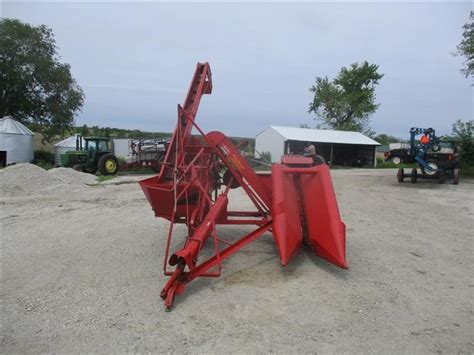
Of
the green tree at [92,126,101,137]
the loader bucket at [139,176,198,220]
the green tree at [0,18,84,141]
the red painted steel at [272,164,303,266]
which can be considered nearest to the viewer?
the red painted steel at [272,164,303,266]

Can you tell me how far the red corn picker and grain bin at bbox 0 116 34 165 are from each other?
22.7 meters

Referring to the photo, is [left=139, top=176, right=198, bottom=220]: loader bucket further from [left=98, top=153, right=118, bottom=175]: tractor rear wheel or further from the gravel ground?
[left=98, top=153, right=118, bottom=175]: tractor rear wheel

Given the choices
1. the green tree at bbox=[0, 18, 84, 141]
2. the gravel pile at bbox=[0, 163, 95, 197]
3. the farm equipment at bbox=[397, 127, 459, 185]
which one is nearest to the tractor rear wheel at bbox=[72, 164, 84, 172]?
the gravel pile at bbox=[0, 163, 95, 197]

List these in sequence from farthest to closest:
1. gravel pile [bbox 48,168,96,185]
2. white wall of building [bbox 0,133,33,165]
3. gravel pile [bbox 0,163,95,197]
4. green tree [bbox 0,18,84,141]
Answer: green tree [bbox 0,18,84,141], white wall of building [bbox 0,133,33,165], gravel pile [bbox 48,168,96,185], gravel pile [bbox 0,163,95,197]

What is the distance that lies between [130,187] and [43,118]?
2040cm

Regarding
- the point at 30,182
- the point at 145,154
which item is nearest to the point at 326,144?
the point at 145,154

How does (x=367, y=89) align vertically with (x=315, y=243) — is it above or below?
above

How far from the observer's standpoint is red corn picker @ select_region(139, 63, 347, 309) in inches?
177

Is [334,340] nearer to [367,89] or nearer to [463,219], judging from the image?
[463,219]

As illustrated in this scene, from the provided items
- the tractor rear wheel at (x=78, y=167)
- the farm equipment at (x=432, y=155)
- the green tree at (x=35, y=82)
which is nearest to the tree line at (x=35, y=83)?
the green tree at (x=35, y=82)

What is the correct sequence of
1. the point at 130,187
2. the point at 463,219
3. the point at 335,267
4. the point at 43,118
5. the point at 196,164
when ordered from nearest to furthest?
the point at 335,267, the point at 196,164, the point at 463,219, the point at 130,187, the point at 43,118

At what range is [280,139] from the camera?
32719 millimetres

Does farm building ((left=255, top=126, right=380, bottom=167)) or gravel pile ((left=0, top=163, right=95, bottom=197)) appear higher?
farm building ((left=255, top=126, right=380, bottom=167))

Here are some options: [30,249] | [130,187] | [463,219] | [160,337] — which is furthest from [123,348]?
[130,187]
